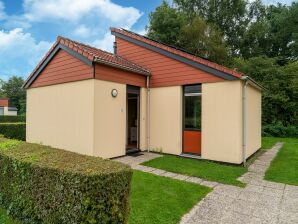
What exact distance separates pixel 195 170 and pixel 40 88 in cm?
812

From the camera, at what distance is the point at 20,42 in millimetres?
19984

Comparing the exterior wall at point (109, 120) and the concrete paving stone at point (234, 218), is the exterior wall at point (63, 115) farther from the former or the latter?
the concrete paving stone at point (234, 218)

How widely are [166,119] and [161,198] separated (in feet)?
16.6

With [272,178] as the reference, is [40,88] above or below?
above

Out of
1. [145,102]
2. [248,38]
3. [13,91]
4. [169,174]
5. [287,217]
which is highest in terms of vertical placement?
[248,38]

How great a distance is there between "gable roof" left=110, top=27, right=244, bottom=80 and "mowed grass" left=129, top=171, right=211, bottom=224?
422 centimetres

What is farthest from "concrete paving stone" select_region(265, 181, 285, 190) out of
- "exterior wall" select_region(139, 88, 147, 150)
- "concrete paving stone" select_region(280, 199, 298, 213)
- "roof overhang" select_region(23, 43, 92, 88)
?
"roof overhang" select_region(23, 43, 92, 88)

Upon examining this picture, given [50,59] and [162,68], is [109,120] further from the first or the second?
[50,59]

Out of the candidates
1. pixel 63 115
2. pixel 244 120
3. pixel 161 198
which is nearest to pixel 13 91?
pixel 63 115

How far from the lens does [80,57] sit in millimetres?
8234

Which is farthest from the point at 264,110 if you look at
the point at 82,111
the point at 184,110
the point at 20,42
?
the point at 20,42

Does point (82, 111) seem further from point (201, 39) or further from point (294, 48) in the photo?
point (294, 48)

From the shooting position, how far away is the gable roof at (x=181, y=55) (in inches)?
307

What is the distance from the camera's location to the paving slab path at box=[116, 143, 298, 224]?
13.0ft
